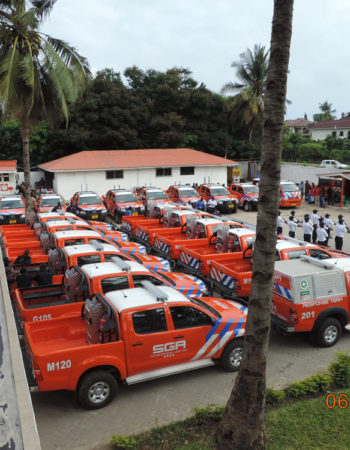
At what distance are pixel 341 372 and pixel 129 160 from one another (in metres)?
28.0

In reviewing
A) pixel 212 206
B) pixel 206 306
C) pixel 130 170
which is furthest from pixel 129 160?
pixel 206 306

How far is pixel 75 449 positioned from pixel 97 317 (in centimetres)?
213

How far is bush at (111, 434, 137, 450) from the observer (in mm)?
5562

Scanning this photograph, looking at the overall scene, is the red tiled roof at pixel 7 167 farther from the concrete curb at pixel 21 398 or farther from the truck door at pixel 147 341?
the concrete curb at pixel 21 398

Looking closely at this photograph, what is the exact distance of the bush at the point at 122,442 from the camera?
5.56 metres

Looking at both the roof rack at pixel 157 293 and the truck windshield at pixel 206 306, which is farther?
the truck windshield at pixel 206 306

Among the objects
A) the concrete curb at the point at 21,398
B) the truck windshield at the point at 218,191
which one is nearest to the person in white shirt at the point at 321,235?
the truck windshield at the point at 218,191

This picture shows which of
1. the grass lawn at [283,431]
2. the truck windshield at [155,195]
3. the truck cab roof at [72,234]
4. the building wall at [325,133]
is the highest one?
the building wall at [325,133]

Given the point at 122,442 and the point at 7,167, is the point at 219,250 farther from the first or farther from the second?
the point at 7,167

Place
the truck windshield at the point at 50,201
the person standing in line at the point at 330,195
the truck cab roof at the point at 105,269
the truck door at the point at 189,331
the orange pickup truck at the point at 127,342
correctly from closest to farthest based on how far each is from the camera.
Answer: the orange pickup truck at the point at 127,342 < the truck door at the point at 189,331 < the truck cab roof at the point at 105,269 < the truck windshield at the point at 50,201 < the person standing in line at the point at 330,195

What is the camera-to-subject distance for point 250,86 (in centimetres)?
4075

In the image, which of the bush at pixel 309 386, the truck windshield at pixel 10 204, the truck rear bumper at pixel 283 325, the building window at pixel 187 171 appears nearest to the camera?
the bush at pixel 309 386

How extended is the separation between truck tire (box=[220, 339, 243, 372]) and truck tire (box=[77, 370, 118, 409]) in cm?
212

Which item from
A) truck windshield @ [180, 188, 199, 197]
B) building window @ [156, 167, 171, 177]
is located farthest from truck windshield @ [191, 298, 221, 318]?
building window @ [156, 167, 171, 177]
